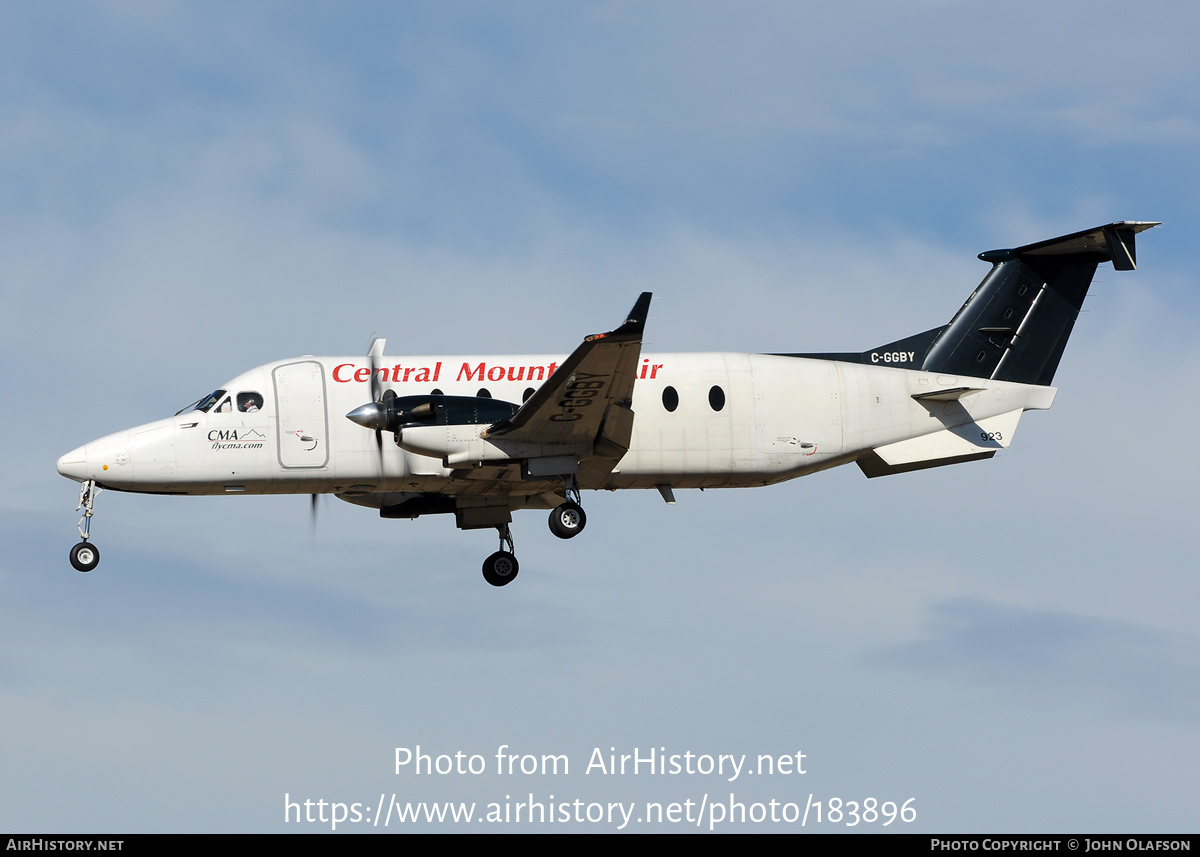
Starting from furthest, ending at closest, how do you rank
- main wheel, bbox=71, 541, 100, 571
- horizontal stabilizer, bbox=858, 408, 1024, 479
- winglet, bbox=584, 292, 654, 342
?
horizontal stabilizer, bbox=858, 408, 1024, 479 → main wheel, bbox=71, 541, 100, 571 → winglet, bbox=584, 292, 654, 342

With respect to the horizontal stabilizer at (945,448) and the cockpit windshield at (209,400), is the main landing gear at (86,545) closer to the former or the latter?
the cockpit windshield at (209,400)

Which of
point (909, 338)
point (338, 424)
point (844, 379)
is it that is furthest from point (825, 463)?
point (338, 424)

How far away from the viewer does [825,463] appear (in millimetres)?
28734

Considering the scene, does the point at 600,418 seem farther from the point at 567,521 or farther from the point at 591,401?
the point at 567,521

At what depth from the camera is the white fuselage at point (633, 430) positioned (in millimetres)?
26578

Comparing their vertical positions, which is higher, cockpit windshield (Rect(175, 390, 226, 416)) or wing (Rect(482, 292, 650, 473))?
cockpit windshield (Rect(175, 390, 226, 416))

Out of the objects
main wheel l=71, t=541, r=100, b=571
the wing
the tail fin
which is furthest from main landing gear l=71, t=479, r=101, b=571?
the tail fin

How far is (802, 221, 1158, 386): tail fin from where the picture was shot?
29812 millimetres

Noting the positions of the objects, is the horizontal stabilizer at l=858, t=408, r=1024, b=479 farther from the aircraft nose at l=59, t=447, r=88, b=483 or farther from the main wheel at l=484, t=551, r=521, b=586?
the aircraft nose at l=59, t=447, r=88, b=483

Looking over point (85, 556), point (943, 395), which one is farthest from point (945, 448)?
point (85, 556)

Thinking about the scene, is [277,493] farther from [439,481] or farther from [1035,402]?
[1035,402]

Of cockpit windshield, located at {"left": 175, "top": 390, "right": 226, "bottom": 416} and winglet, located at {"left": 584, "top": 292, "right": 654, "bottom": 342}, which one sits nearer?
winglet, located at {"left": 584, "top": 292, "right": 654, "bottom": 342}

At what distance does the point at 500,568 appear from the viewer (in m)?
29.5

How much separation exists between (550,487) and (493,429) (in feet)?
10.0
